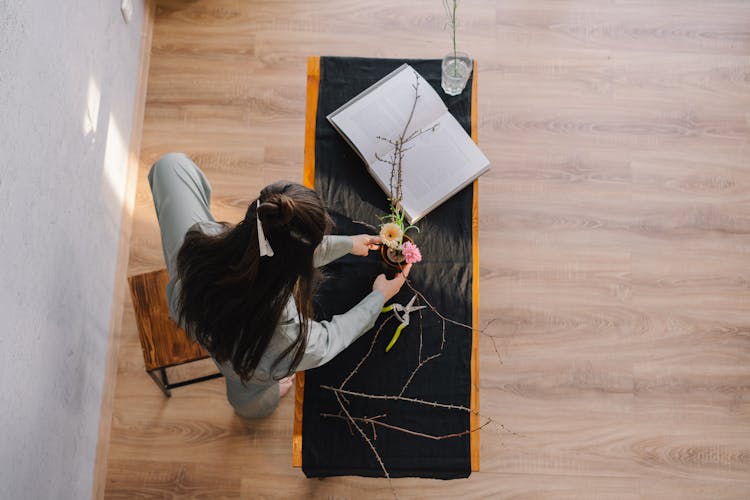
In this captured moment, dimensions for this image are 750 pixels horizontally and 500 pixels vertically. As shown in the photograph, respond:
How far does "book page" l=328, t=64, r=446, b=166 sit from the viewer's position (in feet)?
5.42

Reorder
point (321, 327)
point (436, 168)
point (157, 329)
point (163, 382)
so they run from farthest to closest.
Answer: point (163, 382), point (157, 329), point (436, 168), point (321, 327)

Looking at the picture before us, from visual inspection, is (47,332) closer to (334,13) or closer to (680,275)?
(334,13)

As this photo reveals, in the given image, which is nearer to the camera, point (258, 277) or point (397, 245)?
point (258, 277)

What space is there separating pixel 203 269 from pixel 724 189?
199 cm

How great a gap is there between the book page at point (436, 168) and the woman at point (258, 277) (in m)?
0.17

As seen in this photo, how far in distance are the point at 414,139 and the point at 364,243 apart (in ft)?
1.04

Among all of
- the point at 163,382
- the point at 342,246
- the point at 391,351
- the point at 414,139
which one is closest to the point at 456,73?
the point at 414,139

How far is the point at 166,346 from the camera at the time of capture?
176cm

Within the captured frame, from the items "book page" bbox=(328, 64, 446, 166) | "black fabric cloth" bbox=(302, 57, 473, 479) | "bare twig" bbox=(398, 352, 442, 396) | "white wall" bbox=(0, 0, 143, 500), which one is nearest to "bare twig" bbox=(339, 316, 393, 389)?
"black fabric cloth" bbox=(302, 57, 473, 479)

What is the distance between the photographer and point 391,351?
1558 mm

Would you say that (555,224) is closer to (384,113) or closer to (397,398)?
(384,113)

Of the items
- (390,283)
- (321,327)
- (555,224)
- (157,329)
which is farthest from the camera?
(555,224)

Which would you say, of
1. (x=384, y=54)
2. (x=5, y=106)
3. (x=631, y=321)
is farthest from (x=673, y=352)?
(x=5, y=106)

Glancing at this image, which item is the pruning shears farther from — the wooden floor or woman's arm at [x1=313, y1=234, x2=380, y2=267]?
the wooden floor
